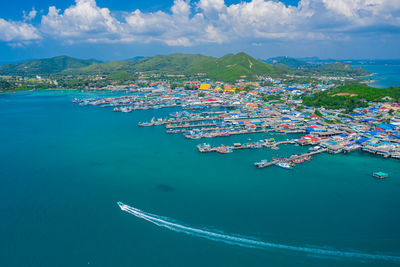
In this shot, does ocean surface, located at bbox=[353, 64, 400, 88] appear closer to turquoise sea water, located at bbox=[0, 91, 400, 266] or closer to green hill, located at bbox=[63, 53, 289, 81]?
green hill, located at bbox=[63, 53, 289, 81]

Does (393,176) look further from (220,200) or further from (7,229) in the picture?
(7,229)

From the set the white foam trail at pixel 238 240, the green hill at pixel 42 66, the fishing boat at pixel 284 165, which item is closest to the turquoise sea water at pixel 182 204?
the white foam trail at pixel 238 240

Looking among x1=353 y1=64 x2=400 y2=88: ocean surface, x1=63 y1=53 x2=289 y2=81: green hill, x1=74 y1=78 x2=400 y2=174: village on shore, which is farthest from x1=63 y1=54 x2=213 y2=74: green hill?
x1=74 y1=78 x2=400 y2=174: village on shore

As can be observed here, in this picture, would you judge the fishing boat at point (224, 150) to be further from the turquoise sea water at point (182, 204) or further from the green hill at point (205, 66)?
the green hill at point (205, 66)

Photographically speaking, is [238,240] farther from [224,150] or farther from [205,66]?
[205,66]

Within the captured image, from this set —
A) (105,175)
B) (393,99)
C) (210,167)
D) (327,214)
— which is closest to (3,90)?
(105,175)

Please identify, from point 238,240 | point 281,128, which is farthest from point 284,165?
point 281,128
